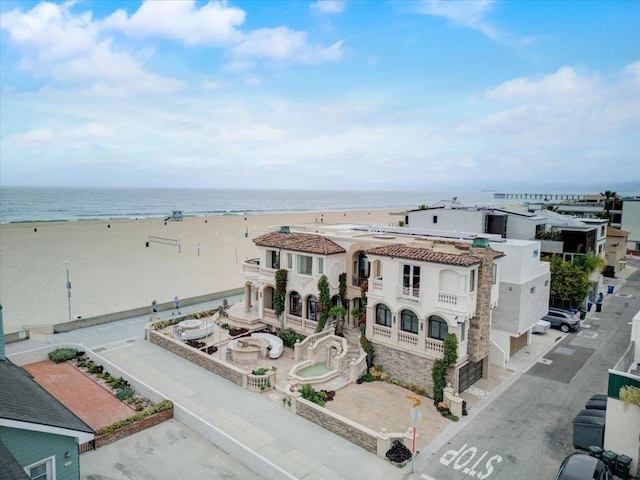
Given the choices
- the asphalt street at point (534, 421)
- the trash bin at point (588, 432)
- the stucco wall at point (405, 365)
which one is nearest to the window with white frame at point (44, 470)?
the asphalt street at point (534, 421)

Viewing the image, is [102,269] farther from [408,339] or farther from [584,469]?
[584,469]

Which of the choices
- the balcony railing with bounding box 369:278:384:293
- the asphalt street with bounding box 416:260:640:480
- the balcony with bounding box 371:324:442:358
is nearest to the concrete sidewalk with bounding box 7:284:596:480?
the asphalt street with bounding box 416:260:640:480

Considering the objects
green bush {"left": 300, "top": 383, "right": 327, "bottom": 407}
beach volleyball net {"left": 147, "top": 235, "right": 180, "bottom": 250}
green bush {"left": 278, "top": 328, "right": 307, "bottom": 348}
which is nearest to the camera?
green bush {"left": 300, "top": 383, "right": 327, "bottom": 407}

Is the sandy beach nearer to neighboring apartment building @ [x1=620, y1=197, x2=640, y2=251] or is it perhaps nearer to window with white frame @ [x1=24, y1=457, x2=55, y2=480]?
window with white frame @ [x1=24, y1=457, x2=55, y2=480]

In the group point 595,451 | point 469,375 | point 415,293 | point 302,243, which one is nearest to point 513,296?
point 469,375

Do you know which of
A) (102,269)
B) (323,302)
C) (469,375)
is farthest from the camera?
(102,269)

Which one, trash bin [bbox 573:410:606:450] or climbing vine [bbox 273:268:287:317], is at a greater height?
climbing vine [bbox 273:268:287:317]

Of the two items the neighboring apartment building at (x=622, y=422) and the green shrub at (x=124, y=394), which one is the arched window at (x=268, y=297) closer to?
the green shrub at (x=124, y=394)
